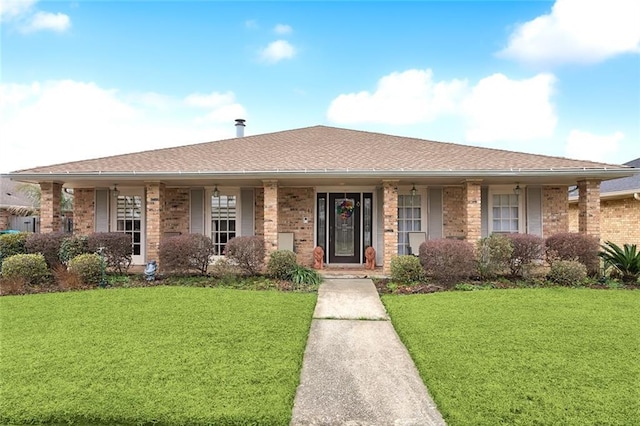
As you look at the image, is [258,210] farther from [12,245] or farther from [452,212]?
[12,245]

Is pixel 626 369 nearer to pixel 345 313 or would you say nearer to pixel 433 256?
pixel 345 313

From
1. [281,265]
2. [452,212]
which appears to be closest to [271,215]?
[281,265]

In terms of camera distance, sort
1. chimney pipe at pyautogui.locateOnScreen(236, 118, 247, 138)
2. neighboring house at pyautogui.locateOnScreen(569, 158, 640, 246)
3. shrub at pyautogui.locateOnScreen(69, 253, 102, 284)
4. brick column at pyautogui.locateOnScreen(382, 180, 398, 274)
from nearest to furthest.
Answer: shrub at pyautogui.locateOnScreen(69, 253, 102, 284) → brick column at pyautogui.locateOnScreen(382, 180, 398, 274) → neighboring house at pyautogui.locateOnScreen(569, 158, 640, 246) → chimney pipe at pyautogui.locateOnScreen(236, 118, 247, 138)

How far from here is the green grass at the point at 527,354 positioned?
3.22 m

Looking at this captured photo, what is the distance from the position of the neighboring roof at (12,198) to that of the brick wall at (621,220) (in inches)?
1267

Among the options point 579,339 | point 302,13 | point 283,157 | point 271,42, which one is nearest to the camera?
point 579,339

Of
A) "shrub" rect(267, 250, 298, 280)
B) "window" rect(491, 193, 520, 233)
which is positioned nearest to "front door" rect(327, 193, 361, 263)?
"shrub" rect(267, 250, 298, 280)

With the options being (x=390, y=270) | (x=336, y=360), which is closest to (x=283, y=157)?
(x=390, y=270)

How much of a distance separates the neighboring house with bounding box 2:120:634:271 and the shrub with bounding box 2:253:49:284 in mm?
1800

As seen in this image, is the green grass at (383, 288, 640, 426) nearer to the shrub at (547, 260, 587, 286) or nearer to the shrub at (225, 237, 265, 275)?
the shrub at (547, 260, 587, 286)

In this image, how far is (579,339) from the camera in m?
4.86

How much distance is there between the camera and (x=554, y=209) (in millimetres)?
11016

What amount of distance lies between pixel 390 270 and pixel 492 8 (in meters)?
8.73

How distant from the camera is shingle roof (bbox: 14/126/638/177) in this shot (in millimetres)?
9562
